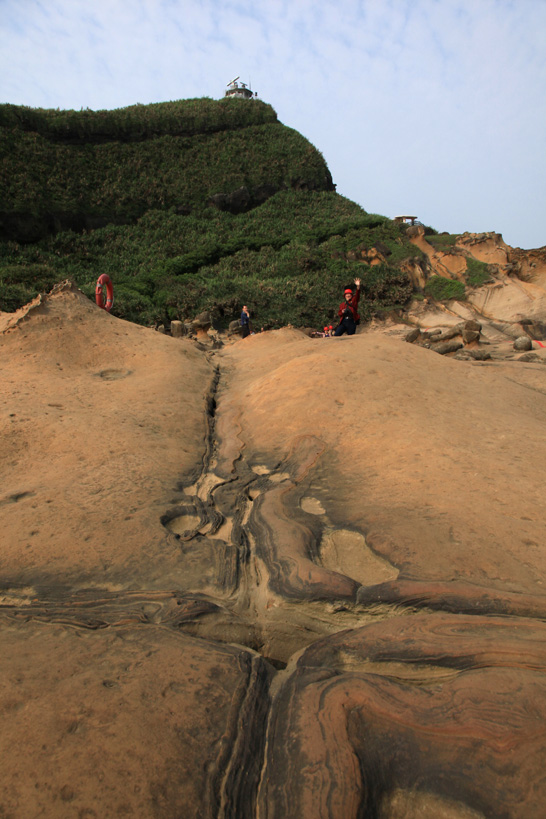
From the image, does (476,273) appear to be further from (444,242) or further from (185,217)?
(185,217)

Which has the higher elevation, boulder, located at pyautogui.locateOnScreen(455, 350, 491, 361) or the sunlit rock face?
boulder, located at pyautogui.locateOnScreen(455, 350, 491, 361)

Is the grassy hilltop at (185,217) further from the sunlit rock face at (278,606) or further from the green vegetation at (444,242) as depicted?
the sunlit rock face at (278,606)

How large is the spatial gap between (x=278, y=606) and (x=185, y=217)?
23527 millimetres

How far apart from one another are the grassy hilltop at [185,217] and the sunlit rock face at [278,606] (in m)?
10.8

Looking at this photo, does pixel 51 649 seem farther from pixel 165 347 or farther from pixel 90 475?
pixel 165 347

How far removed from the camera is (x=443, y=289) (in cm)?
1471

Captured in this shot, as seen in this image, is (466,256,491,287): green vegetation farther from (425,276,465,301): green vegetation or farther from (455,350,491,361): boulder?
(455,350,491,361): boulder


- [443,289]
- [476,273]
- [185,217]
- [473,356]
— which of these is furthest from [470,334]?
[185,217]

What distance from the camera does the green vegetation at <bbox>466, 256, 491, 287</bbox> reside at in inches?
556

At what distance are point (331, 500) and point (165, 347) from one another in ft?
10.1

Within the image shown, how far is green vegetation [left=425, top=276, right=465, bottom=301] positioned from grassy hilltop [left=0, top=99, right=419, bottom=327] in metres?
0.83

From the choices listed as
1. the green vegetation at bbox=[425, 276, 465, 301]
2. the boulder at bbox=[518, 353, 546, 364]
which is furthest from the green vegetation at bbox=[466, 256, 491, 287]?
the boulder at bbox=[518, 353, 546, 364]

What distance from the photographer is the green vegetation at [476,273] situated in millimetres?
14117

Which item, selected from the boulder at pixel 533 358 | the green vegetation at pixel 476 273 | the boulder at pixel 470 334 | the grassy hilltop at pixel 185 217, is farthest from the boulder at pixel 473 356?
the green vegetation at pixel 476 273
